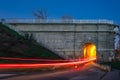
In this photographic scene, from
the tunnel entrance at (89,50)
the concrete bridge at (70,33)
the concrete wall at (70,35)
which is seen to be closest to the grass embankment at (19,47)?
the concrete bridge at (70,33)

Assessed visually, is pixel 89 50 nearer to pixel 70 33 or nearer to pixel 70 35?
pixel 70 35

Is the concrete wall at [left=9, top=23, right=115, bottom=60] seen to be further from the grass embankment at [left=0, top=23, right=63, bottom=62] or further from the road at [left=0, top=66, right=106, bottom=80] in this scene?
the road at [left=0, top=66, right=106, bottom=80]

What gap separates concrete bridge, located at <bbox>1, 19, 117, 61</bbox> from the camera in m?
73.4

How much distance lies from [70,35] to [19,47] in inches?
699

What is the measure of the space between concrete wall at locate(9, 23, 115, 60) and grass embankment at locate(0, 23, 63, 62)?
264 inches

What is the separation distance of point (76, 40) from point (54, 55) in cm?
1464

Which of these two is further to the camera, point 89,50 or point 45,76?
point 89,50

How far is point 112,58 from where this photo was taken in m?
74.9

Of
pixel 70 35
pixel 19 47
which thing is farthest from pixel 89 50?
pixel 19 47

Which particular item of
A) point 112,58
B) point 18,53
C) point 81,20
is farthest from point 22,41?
point 112,58

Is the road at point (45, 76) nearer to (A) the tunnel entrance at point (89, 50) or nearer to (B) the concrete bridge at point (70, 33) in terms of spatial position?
(B) the concrete bridge at point (70, 33)

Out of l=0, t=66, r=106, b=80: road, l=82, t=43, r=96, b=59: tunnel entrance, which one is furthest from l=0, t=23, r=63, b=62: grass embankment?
l=0, t=66, r=106, b=80: road

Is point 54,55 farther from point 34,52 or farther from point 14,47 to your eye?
point 14,47

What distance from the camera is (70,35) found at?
74312 mm
